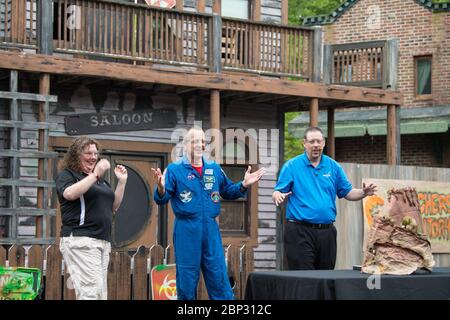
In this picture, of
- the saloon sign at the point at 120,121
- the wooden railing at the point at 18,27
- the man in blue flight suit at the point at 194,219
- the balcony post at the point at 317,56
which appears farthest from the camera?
the balcony post at the point at 317,56

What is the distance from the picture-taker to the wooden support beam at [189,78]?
47.5ft

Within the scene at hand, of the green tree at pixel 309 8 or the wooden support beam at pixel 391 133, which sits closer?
the wooden support beam at pixel 391 133

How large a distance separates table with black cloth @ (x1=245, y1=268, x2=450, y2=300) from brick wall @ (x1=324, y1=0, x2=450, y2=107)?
65.1ft

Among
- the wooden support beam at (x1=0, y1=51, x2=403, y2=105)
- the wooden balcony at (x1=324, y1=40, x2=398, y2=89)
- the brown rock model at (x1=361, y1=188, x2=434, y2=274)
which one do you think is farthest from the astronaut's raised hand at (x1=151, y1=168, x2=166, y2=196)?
the wooden balcony at (x1=324, y1=40, x2=398, y2=89)

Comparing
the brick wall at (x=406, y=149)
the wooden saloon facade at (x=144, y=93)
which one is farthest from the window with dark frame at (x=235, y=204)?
the brick wall at (x=406, y=149)

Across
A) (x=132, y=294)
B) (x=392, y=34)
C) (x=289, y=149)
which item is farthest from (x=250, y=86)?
(x=289, y=149)

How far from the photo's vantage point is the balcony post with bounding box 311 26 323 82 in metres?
17.8

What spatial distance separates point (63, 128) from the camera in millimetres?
16469

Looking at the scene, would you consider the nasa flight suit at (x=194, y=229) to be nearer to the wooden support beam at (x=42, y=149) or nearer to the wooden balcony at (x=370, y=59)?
the wooden support beam at (x=42, y=149)

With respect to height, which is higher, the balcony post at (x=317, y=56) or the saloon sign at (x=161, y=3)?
the saloon sign at (x=161, y=3)

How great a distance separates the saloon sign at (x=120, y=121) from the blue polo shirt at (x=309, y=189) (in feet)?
24.5

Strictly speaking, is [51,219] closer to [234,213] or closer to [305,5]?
[234,213]

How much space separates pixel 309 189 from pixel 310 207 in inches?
6.6
